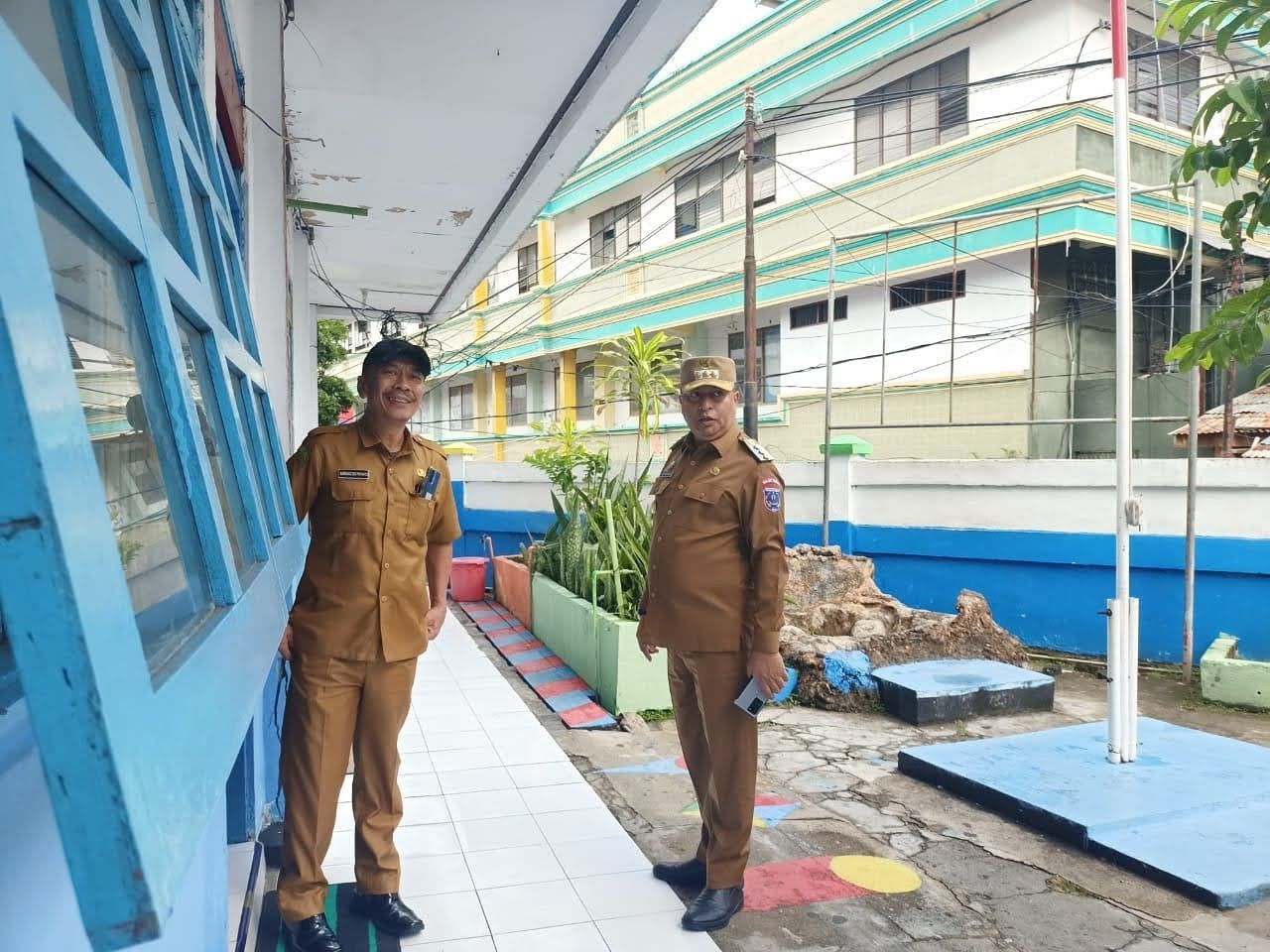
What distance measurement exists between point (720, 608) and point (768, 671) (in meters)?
0.26

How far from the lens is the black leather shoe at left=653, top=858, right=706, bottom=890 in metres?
3.17

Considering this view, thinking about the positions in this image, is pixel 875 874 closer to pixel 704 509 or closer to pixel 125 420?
pixel 704 509

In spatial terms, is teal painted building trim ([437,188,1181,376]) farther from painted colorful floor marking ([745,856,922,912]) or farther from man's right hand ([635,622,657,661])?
painted colorful floor marking ([745,856,922,912])

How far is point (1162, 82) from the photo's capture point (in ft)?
32.6

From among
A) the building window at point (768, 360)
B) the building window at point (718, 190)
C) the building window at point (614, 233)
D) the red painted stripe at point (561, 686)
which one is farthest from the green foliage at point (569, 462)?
the building window at point (614, 233)

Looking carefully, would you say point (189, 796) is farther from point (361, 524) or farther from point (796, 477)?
point (796, 477)

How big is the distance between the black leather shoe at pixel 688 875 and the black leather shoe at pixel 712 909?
0.67 feet

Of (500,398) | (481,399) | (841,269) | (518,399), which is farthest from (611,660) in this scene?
(481,399)

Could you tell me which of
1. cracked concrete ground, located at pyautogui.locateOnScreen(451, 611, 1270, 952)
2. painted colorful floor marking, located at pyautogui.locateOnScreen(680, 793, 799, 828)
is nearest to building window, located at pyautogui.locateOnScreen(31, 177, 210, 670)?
cracked concrete ground, located at pyautogui.locateOnScreen(451, 611, 1270, 952)

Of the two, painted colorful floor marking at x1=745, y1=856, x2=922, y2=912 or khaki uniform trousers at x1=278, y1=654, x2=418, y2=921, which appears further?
painted colorful floor marking at x1=745, y1=856, x2=922, y2=912

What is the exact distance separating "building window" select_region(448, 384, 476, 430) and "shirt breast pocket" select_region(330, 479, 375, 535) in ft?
64.6

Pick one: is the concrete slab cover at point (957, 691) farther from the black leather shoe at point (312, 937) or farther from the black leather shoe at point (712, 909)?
the black leather shoe at point (312, 937)

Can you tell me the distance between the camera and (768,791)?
165 inches

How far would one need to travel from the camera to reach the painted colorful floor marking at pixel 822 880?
3.12m
